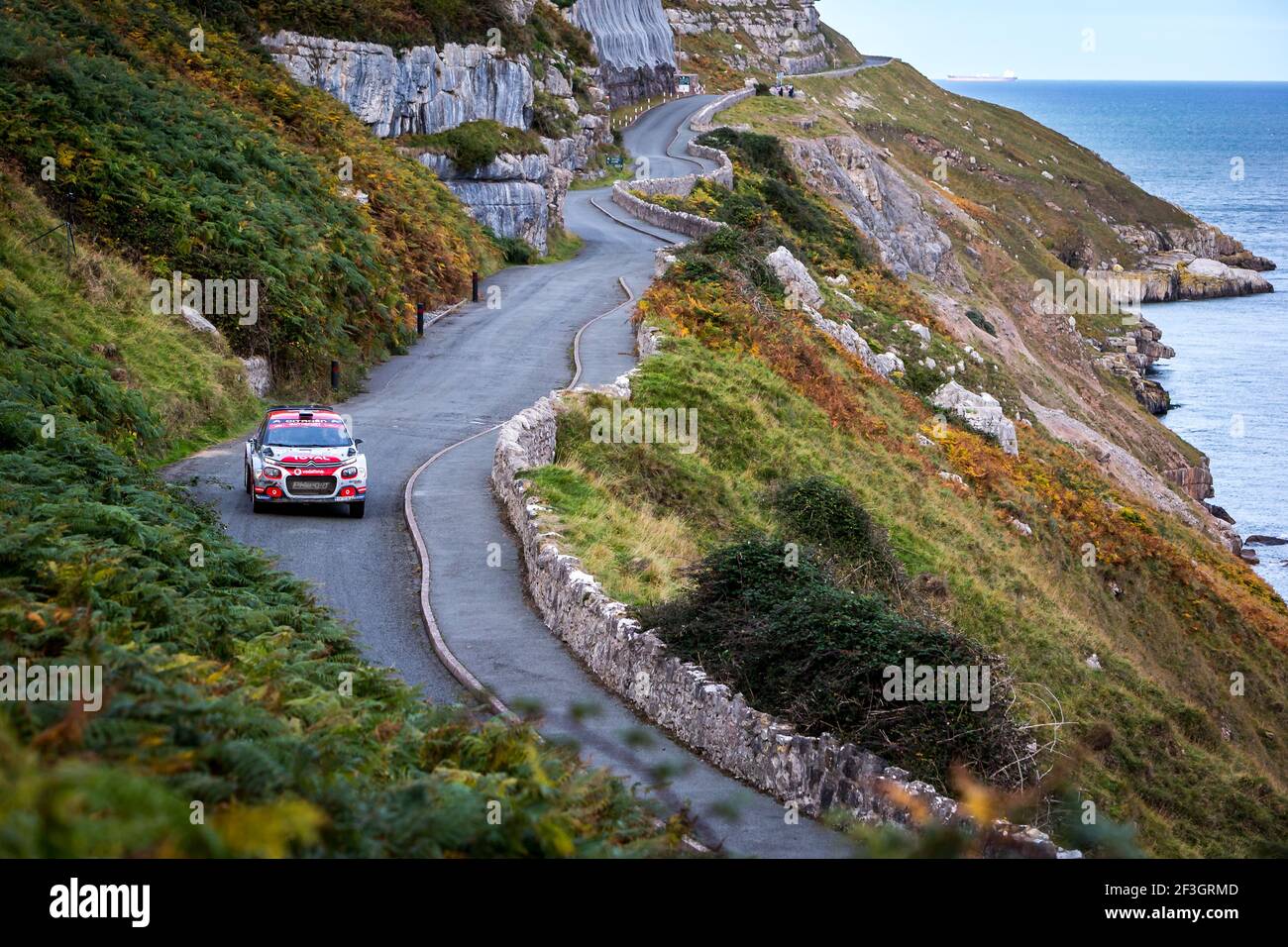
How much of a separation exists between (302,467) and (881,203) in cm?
6324

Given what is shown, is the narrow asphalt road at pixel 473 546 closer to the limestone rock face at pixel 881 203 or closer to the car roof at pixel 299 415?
the car roof at pixel 299 415

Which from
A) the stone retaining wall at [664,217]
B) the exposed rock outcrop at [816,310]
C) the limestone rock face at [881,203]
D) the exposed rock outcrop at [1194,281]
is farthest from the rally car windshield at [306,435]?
the exposed rock outcrop at [1194,281]

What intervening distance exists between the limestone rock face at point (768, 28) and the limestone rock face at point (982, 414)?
88990mm

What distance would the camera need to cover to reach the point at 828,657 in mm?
13477

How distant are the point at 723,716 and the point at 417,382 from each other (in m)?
21.2

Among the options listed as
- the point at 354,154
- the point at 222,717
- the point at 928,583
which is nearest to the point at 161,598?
the point at 222,717

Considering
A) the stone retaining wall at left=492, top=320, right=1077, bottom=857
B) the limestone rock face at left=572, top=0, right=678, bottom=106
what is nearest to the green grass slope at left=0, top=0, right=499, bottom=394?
the stone retaining wall at left=492, top=320, right=1077, bottom=857

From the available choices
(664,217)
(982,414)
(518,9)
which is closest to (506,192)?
(664,217)

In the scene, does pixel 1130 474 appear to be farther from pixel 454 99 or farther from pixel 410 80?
pixel 410 80

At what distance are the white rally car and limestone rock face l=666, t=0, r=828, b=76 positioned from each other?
4255 inches

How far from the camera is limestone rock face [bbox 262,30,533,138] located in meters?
43.4

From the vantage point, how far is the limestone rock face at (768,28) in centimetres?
12556

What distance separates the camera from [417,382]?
107 feet
